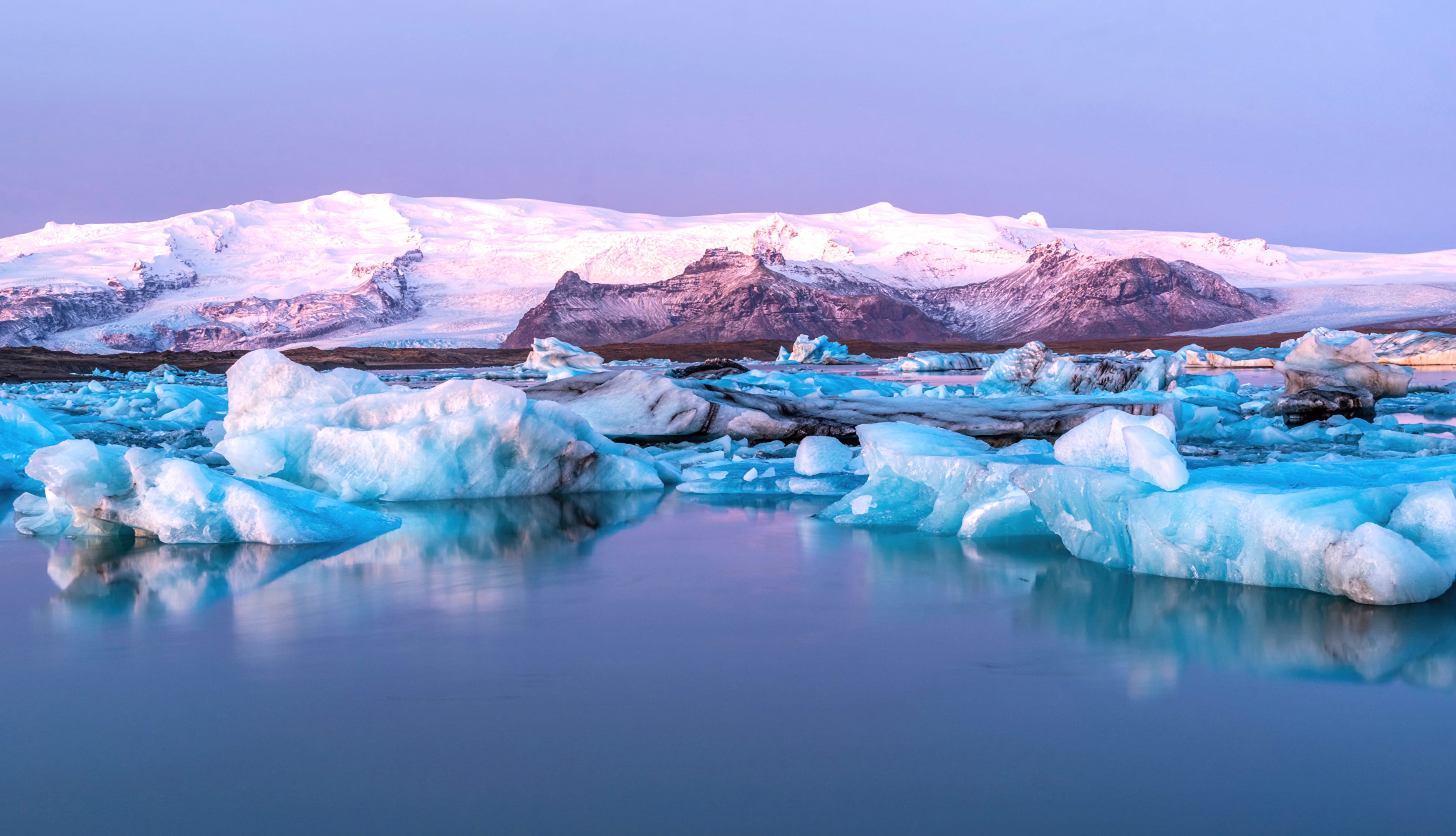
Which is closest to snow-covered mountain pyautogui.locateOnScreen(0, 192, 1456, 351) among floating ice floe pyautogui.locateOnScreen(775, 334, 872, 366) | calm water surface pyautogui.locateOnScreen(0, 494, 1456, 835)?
floating ice floe pyautogui.locateOnScreen(775, 334, 872, 366)

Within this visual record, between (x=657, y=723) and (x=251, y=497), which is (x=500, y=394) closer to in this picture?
(x=251, y=497)

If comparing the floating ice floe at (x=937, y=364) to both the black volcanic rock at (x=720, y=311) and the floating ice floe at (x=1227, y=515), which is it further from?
the black volcanic rock at (x=720, y=311)

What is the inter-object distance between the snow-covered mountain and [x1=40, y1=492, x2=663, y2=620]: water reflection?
2592 inches

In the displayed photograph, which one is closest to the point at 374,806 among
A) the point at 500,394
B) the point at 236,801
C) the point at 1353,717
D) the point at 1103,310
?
the point at 236,801

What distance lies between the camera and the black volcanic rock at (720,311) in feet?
270

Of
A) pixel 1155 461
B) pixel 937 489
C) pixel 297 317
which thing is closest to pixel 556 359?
pixel 937 489

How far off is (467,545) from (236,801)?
2.74 meters

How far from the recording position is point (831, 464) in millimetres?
6668

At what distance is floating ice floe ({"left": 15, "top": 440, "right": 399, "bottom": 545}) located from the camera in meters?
4.61

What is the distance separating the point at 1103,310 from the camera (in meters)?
89.3

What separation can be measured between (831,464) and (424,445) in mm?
2345

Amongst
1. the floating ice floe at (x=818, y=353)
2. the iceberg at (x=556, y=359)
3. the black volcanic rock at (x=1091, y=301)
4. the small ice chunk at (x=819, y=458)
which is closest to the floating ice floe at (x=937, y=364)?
the floating ice floe at (x=818, y=353)

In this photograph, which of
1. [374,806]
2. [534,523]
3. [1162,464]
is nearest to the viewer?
[374,806]

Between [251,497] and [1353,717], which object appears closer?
[1353,717]
